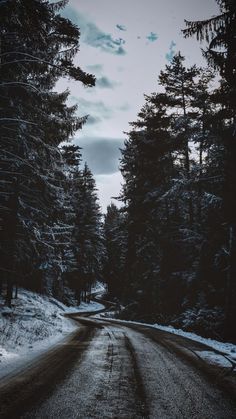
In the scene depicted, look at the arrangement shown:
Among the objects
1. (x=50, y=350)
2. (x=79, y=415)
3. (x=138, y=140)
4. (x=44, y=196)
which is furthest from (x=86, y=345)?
(x=138, y=140)

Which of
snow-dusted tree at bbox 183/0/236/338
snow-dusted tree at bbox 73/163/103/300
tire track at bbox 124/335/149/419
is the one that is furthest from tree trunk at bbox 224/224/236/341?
snow-dusted tree at bbox 73/163/103/300

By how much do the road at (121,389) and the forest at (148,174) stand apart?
6038 mm

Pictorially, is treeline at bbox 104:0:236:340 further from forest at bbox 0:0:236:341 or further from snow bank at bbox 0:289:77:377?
snow bank at bbox 0:289:77:377

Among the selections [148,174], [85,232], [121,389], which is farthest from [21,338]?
[85,232]

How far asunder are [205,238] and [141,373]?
11.9 metres

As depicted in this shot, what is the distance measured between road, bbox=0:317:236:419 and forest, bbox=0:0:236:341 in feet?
19.8

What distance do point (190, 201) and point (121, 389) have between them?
16.6m

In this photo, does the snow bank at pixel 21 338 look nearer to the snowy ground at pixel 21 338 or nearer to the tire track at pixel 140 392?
the snowy ground at pixel 21 338

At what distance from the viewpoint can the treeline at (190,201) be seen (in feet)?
45.5

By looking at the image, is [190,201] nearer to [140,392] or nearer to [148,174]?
[148,174]

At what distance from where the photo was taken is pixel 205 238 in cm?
1761

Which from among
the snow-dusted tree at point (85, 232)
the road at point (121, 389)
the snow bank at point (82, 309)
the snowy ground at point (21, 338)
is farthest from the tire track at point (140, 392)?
the snow-dusted tree at point (85, 232)

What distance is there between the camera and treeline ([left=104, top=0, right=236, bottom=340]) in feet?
45.5

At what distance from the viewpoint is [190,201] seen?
→ 2094 cm
